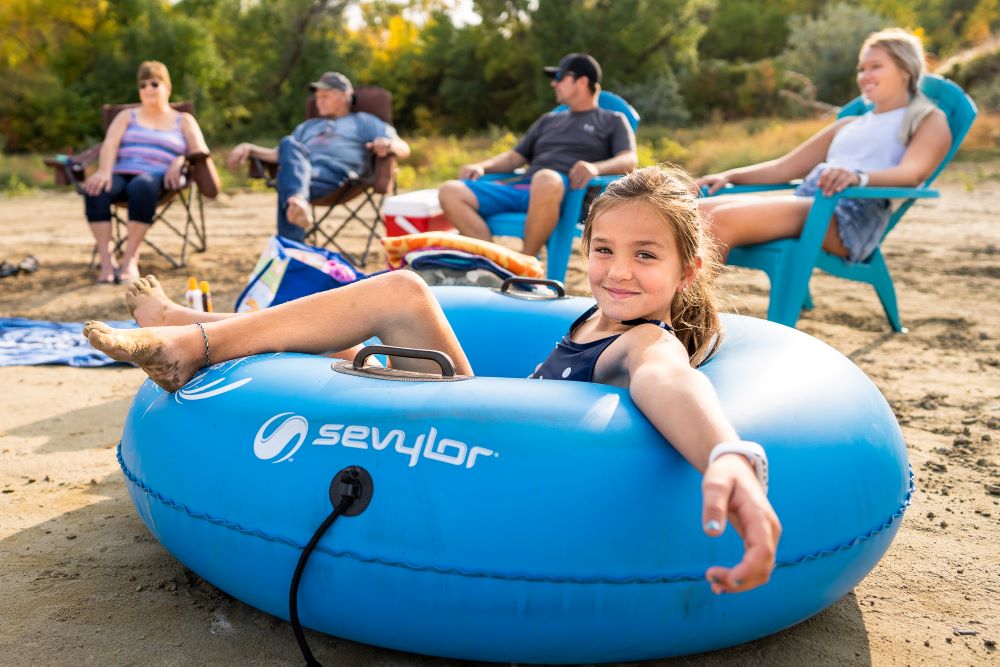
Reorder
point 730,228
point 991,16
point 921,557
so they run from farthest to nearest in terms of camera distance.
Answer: point 991,16
point 730,228
point 921,557

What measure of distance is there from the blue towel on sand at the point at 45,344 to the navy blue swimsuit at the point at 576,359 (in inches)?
101

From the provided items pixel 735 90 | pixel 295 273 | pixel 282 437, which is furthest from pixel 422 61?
pixel 282 437

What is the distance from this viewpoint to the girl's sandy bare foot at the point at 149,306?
2.47 meters

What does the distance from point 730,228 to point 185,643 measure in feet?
9.55

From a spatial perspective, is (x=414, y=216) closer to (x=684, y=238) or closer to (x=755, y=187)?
(x=755, y=187)

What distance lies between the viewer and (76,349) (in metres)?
4.37

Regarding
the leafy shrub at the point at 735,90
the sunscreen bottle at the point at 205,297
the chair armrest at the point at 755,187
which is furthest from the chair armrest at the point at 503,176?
the leafy shrub at the point at 735,90

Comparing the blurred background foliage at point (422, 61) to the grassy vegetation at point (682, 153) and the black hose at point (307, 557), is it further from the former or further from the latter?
the black hose at point (307, 557)

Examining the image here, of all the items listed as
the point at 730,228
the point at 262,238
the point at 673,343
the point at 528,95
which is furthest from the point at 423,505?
the point at 528,95

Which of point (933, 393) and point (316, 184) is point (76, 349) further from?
point (933, 393)

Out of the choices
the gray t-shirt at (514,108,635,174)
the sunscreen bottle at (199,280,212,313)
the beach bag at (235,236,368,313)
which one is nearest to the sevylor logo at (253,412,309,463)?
the beach bag at (235,236,368,313)

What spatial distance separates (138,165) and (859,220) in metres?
4.57

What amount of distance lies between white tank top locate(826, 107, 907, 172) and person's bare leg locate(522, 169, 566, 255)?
4.53 ft

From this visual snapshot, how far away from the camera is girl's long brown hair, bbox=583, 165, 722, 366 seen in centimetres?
200
